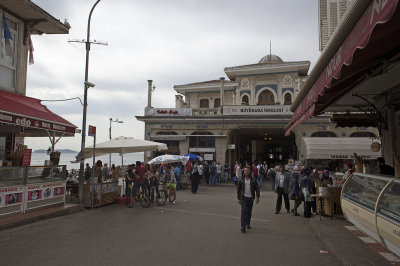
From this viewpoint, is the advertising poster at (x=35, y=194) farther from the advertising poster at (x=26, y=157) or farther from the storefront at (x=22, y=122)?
the advertising poster at (x=26, y=157)

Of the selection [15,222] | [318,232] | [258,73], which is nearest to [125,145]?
[15,222]

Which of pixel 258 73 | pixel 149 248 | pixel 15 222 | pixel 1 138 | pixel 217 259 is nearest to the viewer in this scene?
pixel 217 259

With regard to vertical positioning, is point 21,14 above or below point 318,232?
above

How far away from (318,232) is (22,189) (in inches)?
349

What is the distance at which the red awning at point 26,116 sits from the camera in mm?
9000

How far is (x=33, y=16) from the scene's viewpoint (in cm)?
1205

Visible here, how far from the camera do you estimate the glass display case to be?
162 inches

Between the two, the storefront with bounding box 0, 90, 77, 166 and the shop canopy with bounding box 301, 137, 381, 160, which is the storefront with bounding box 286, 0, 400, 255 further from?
the shop canopy with bounding box 301, 137, 381, 160

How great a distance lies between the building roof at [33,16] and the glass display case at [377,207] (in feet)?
40.5

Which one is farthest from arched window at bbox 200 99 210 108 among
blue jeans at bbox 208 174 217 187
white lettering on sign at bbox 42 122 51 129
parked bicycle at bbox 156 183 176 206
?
white lettering on sign at bbox 42 122 51 129

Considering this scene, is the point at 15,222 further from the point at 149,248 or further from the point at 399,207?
the point at 399,207

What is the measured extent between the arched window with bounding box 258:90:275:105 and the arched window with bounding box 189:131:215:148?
624cm

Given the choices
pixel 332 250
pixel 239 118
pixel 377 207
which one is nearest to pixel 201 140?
pixel 239 118

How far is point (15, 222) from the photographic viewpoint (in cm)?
847
